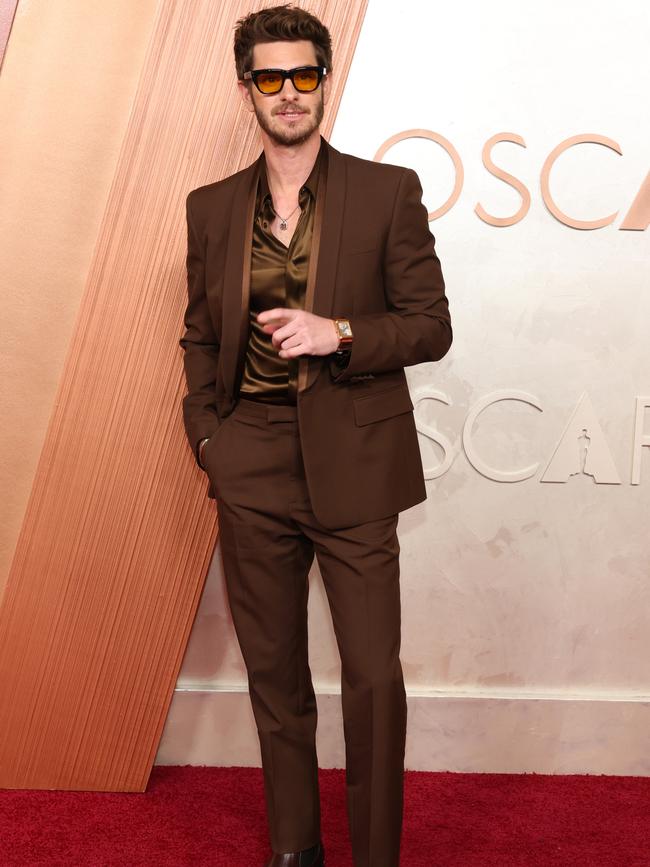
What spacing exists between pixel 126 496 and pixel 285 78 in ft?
4.11

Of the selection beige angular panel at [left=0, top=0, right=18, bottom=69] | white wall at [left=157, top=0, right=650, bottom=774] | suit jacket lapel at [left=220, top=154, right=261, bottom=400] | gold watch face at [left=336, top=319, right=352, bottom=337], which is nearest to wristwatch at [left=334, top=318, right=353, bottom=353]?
gold watch face at [left=336, top=319, right=352, bottom=337]

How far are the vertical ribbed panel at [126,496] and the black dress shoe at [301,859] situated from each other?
2.02 ft

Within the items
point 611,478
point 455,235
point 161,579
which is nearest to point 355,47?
point 455,235

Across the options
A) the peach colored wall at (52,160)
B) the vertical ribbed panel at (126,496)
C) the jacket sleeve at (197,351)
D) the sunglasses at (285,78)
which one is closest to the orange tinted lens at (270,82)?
the sunglasses at (285,78)

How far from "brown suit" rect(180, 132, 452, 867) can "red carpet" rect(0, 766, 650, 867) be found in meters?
0.28

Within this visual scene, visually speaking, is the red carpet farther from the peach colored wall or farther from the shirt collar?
the shirt collar

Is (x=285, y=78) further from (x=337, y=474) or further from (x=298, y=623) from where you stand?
(x=298, y=623)

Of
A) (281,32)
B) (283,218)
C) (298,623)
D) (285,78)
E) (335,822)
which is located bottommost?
(335,822)

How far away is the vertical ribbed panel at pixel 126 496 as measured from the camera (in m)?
2.62

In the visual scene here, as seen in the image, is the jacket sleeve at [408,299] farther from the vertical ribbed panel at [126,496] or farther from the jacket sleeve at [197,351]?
the vertical ribbed panel at [126,496]

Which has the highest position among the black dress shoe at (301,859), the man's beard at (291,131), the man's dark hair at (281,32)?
the man's dark hair at (281,32)

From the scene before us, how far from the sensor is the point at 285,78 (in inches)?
83.1

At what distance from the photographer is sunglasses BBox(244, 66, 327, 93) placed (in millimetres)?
2109

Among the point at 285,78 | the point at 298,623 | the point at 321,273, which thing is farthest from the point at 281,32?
the point at 298,623
